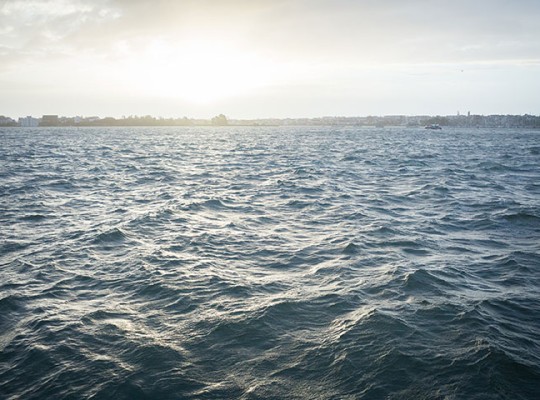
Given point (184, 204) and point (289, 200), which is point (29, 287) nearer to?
point (184, 204)

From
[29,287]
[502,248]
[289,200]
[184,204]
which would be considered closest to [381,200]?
[289,200]

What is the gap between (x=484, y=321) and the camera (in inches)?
340

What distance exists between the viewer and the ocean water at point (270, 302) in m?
6.86

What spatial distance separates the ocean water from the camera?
6863 millimetres

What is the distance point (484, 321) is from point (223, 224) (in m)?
11.9

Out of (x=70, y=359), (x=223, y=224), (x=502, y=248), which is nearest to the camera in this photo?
(x=70, y=359)

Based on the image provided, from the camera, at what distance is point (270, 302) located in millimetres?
9812

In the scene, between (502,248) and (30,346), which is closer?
(30,346)

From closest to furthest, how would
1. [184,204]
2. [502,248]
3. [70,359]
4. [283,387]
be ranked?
[283,387] < [70,359] < [502,248] < [184,204]

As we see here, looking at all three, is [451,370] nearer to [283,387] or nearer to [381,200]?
[283,387]

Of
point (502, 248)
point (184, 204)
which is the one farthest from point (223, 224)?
point (502, 248)

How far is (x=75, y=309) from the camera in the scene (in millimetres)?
9516

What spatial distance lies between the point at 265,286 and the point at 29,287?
6.65 meters

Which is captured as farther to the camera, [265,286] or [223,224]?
[223,224]
